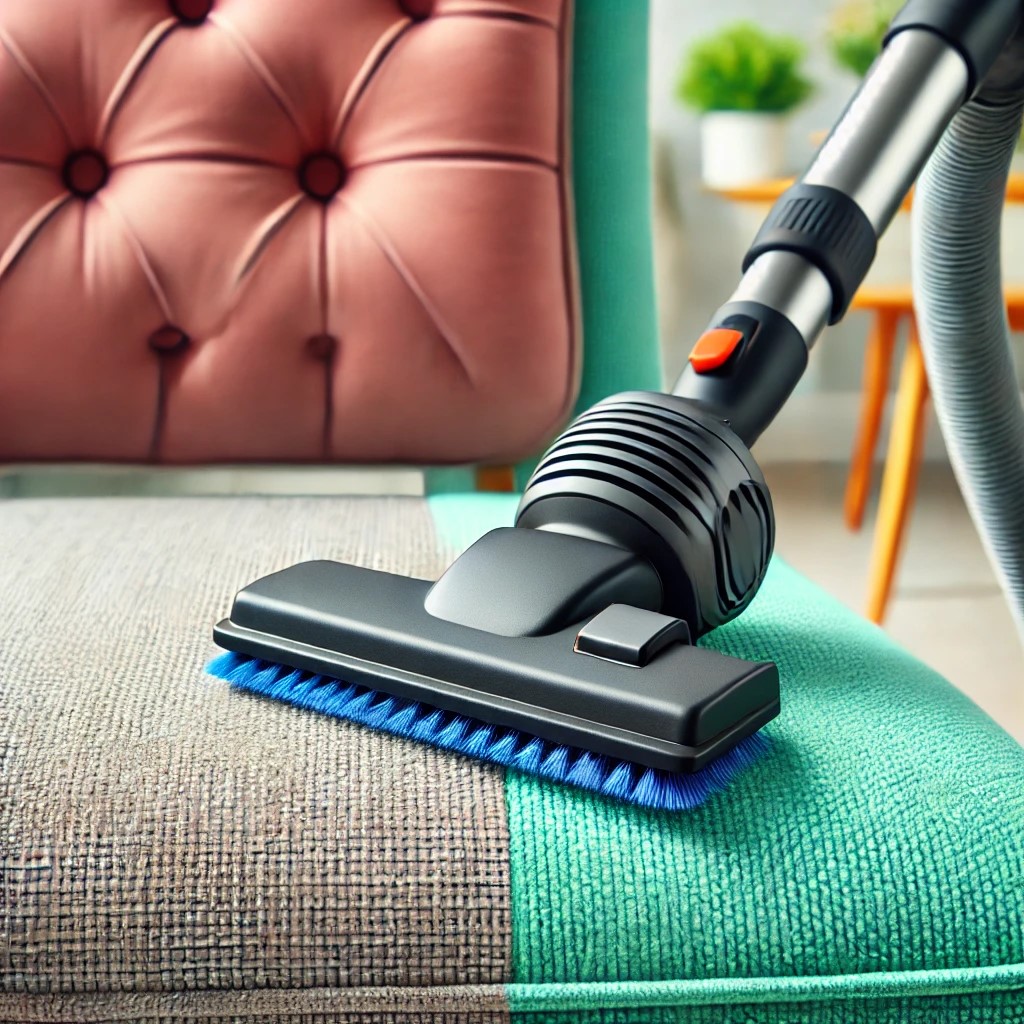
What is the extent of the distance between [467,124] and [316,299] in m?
0.16

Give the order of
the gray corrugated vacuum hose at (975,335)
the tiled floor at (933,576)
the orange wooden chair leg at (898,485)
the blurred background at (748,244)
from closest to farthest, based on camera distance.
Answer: the gray corrugated vacuum hose at (975,335) → the tiled floor at (933,576) → the orange wooden chair leg at (898,485) → the blurred background at (748,244)

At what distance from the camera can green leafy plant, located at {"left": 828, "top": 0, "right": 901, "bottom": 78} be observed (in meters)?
2.07

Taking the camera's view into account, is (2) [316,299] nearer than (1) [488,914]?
No

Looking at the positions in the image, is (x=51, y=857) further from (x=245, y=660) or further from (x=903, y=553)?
(x=903, y=553)

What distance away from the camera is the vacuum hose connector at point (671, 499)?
0.47 meters

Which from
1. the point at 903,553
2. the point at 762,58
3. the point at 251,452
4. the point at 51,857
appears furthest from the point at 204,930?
the point at 762,58

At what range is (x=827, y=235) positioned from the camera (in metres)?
0.56

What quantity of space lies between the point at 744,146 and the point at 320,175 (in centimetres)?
159

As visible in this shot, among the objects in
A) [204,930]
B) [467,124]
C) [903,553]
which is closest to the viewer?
[204,930]

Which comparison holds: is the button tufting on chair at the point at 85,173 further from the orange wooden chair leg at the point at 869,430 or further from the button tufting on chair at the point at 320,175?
the orange wooden chair leg at the point at 869,430

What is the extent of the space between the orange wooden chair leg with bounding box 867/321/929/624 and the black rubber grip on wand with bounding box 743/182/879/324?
1.16m

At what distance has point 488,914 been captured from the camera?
364mm

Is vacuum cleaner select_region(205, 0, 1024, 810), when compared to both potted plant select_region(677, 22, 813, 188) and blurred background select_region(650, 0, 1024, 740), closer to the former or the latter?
blurred background select_region(650, 0, 1024, 740)

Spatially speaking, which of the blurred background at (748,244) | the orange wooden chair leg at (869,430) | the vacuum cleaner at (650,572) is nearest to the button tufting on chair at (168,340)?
the vacuum cleaner at (650,572)
